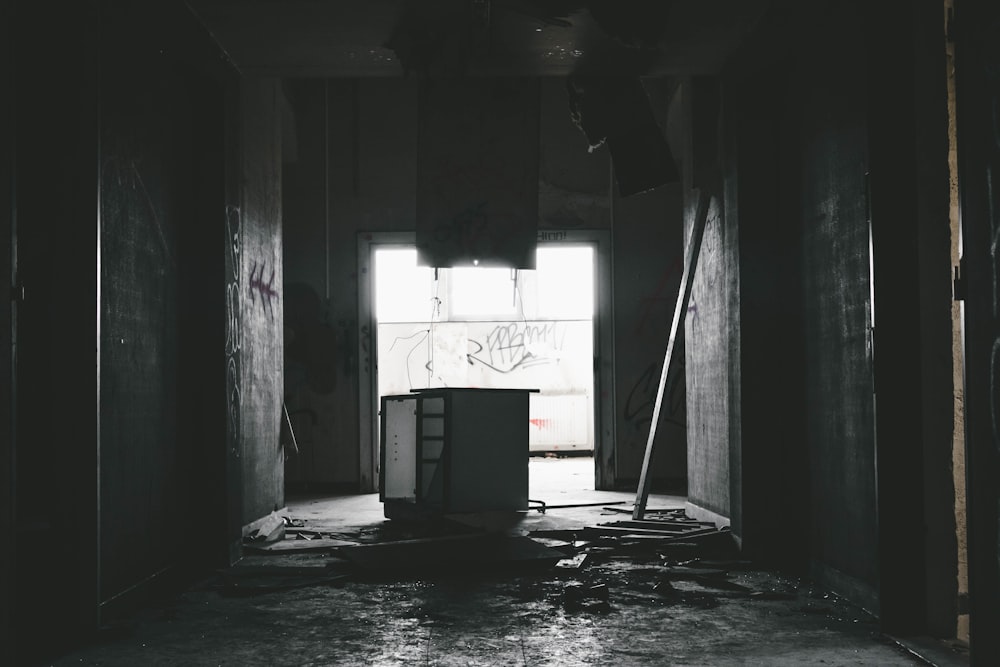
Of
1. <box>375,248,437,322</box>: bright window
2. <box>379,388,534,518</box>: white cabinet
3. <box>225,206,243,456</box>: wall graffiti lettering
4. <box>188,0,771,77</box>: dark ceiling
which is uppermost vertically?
<box>188,0,771,77</box>: dark ceiling

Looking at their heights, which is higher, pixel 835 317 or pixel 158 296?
pixel 158 296

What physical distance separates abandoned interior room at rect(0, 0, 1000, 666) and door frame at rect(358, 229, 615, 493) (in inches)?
34.9

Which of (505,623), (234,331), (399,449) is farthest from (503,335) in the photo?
(505,623)

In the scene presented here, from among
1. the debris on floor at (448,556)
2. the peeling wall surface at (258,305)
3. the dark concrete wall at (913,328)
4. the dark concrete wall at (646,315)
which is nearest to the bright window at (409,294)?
the dark concrete wall at (646,315)

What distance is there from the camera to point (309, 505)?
813cm

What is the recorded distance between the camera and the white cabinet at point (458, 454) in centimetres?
674

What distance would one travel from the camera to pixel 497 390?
23.0 feet

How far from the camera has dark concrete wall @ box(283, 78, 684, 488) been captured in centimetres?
928

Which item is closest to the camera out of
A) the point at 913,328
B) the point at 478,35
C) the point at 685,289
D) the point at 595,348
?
the point at 913,328

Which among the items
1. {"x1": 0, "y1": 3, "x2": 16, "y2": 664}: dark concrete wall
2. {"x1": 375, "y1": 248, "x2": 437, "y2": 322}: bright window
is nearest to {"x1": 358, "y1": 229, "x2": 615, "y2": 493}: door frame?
{"x1": 375, "y1": 248, "x2": 437, "y2": 322}: bright window

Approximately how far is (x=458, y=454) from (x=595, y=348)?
9.59 ft

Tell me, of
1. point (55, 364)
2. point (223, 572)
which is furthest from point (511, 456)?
point (55, 364)

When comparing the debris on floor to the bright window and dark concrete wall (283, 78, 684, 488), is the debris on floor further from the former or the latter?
the bright window

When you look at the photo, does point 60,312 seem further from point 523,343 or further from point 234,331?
point 523,343
